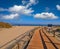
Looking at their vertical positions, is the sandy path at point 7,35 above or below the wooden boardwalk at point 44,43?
above

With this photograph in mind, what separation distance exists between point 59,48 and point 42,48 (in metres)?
1.28

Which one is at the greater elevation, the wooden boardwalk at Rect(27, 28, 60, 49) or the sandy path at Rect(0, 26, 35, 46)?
the sandy path at Rect(0, 26, 35, 46)

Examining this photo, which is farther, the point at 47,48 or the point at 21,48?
the point at 21,48

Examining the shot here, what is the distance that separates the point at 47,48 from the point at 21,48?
2088 millimetres

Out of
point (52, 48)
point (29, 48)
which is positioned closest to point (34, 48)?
point (29, 48)

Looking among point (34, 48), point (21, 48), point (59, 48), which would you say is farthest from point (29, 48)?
point (59, 48)

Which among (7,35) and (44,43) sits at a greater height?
(7,35)

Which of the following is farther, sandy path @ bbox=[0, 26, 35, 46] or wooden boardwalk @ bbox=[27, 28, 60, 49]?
sandy path @ bbox=[0, 26, 35, 46]

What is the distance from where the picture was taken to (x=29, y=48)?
11.4 m

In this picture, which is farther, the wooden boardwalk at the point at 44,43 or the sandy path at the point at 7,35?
the sandy path at the point at 7,35

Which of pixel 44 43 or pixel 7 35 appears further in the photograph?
pixel 7 35

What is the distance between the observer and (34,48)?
11.6m

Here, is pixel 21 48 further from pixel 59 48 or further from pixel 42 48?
pixel 59 48

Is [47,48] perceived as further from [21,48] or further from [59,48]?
[21,48]
